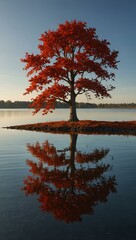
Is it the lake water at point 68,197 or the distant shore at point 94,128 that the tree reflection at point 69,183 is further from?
the distant shore at point 94,128

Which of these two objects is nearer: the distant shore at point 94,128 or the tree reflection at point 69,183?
the tree reflection at point 69,183

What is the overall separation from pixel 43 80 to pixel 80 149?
21.4 meters

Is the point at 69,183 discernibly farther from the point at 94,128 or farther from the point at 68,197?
the point at 94,128

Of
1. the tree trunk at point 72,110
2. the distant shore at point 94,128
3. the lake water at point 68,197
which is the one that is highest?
the tree trunk at point 72,110

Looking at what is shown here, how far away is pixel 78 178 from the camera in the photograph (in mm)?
15164

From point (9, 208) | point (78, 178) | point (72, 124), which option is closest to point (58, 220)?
point (9, 208)

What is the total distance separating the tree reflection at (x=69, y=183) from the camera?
11055mm

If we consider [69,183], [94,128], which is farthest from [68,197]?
[94,128]

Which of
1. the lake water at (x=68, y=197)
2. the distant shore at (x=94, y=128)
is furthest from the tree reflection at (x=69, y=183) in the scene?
the distant shore at (x=94, y=128)

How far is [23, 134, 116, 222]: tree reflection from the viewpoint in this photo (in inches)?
435

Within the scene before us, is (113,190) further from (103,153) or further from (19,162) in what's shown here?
(103,153)

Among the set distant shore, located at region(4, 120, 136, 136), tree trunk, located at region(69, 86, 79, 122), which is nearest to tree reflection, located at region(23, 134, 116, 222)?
distant shore, located at region(4, 120, 136, 136)

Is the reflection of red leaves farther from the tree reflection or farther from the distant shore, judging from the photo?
the distant shore

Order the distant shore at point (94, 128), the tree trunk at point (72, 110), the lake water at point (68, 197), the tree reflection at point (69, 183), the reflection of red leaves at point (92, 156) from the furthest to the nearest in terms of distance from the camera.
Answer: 1. the tree trunk at point (72, 110)
2. the distant shore at point (94, 128)
3. the reflection of red leaves at point (92, 156)
4. the tree reflection at point (69, 183)
5. the lake water at point (68, 197)
